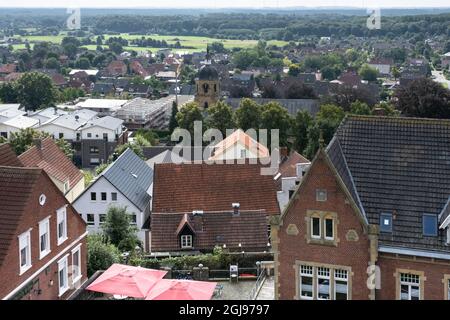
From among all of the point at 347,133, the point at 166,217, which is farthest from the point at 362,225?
the point at 166,217

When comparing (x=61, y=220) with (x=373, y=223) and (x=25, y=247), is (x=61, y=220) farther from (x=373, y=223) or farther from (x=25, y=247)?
(x=373, y=223)

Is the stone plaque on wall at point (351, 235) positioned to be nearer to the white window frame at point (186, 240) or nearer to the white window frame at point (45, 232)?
the white window frame at point (45, 232)

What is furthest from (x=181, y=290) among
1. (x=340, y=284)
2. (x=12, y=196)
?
(x=12, y=196)

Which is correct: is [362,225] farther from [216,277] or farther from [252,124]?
[252,124]

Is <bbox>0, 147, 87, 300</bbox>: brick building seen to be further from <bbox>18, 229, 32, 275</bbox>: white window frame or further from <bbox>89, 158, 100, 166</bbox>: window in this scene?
<bbox>89, 158, 100, 166</bbox>: window

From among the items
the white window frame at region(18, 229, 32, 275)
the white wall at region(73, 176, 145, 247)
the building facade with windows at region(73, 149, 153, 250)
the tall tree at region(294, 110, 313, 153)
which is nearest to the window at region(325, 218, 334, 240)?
the white window frame at region(18, 229, 32, 275)
